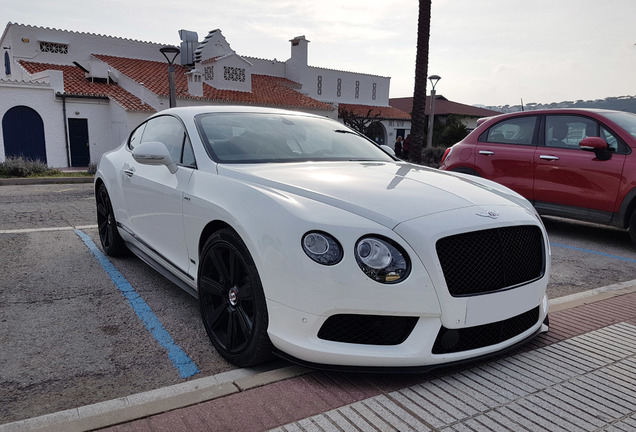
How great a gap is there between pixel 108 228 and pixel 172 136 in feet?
5.48

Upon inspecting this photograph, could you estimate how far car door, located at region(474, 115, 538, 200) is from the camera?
21.6 feet

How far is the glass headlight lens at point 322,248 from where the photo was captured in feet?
7.32

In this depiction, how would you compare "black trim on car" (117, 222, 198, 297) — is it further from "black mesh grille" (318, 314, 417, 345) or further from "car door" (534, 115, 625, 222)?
"car door" (534, 115, 625, 222)

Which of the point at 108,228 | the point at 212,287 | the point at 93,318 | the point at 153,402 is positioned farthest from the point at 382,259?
the point at 108,228

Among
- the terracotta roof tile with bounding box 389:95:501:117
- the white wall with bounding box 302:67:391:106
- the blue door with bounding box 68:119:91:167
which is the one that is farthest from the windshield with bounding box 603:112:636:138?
the terracotta roof tile with bounding box 389:95:501:117

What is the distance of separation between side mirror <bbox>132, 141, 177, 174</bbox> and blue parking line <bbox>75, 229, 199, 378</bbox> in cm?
106

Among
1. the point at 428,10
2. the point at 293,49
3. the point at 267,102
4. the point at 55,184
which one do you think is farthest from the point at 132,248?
the point at 293,49

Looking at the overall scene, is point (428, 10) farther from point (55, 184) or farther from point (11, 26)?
point (11, 26)

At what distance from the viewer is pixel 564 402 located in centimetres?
228

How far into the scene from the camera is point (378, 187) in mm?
2752

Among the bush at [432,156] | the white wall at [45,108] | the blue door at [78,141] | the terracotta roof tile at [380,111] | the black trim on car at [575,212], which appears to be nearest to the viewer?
the black trim on car at [575,212]

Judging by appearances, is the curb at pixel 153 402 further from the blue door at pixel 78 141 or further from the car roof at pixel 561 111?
the blue door at pixel 78 141

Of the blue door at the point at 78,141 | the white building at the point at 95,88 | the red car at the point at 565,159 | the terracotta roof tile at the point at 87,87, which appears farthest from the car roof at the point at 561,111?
the blue door at the point at 78,141

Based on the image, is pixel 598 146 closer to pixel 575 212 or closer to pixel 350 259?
pixel 575 212
